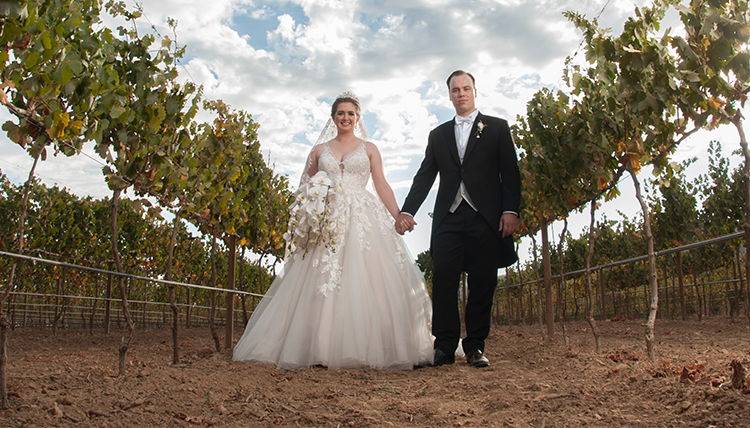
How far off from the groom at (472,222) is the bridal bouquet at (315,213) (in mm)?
955

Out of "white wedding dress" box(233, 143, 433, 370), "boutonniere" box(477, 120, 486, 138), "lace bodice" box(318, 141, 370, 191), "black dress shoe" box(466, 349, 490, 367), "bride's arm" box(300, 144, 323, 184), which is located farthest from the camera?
"bride's arm" box(300, 144, 323, 184)

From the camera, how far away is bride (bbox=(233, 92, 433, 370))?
4082 millimetres

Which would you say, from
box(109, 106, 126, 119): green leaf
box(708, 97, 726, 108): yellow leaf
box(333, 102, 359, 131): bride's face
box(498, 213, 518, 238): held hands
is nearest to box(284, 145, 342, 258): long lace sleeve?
box(333, 102, 359, 131): bride's face

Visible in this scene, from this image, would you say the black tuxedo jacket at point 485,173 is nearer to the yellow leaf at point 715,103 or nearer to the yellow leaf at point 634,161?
the yellow leaf at point 634,161

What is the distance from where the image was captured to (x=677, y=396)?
238cm

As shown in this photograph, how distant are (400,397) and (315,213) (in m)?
2.00

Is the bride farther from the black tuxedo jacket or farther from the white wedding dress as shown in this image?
the black tuxedo jacket

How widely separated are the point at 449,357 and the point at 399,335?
1.39 ft

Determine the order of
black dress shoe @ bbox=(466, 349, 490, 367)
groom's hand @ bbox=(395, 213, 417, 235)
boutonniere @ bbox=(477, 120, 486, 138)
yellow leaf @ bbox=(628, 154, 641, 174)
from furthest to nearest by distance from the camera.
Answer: groom's hand @ bbox=(395, 213, 417, 235) < boutonniere @ bbox=(477, 120, 486, 138) < black dress shoe @ bbox=(466, 349, 490, 367) < yellow leaf @ bbox=(628, 154, 641, 174)

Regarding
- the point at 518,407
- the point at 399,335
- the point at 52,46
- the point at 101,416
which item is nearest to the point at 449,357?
the point at 399,335

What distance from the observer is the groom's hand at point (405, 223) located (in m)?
4.41

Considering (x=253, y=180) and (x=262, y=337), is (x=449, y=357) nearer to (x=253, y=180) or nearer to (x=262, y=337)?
(x=262, y=337)

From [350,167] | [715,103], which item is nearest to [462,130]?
[350,167]

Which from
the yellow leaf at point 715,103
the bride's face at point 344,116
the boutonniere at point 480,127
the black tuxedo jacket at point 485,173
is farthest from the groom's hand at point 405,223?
the yellow leaf at point 715,103
